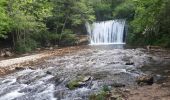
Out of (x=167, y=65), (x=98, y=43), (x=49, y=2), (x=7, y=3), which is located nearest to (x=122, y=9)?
(x=98, y=43)

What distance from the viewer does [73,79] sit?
17500 mm

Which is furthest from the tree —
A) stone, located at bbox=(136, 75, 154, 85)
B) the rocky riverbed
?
stone, located at bbox=(136, 75, 154, 85)

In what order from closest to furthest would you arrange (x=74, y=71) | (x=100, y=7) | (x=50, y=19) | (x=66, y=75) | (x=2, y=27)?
(x=66, y=75) < (x=74, y=71) < (x=2, y=27) < (x=50, y=19) < (x=100, y=7)

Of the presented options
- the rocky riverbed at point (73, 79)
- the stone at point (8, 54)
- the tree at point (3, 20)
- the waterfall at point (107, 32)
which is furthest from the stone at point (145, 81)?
the waterfall at point (107, 32)

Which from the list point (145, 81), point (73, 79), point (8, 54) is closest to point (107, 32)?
point (8, 54)

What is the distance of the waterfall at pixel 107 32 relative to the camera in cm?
4459

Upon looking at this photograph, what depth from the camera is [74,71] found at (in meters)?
20.2

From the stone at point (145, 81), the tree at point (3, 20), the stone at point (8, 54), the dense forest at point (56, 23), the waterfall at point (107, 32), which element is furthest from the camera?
the waterfall at point (107, 32)

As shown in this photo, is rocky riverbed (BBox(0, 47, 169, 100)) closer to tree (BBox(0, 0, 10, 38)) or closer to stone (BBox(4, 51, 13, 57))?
stone (BBox(4, 51, 13, 57))

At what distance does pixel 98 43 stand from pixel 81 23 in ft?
12.0

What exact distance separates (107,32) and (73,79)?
2905 cm

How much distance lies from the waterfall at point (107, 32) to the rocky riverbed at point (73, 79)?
2061cm

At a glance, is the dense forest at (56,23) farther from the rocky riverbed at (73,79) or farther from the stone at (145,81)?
the stone at (145,81)

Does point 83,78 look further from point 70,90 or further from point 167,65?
point 167,65
